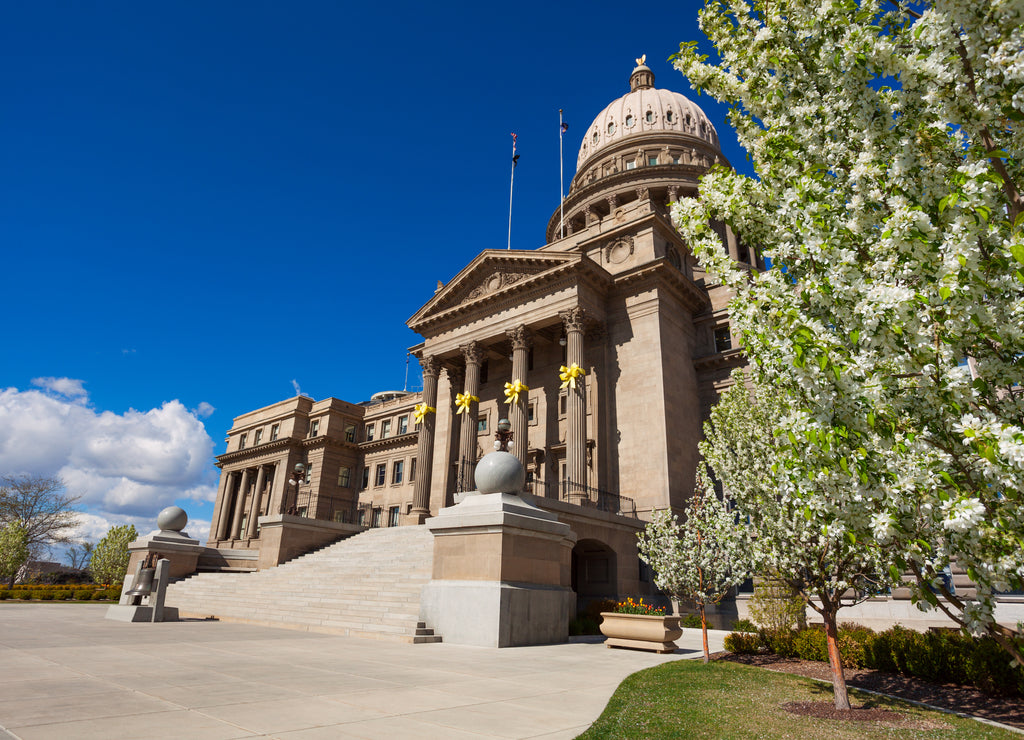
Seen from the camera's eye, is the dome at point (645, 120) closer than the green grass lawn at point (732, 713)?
No

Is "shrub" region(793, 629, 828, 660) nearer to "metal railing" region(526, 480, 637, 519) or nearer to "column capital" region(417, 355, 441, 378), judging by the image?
"metal railing" region(526, 480, 637, 519)

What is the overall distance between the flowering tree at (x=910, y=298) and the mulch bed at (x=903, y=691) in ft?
17.0

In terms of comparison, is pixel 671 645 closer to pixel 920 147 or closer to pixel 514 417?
pixel 920 147

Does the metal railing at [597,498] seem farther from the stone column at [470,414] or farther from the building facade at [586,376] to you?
the stone column at [470,414]

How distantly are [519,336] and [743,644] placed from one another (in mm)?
22639

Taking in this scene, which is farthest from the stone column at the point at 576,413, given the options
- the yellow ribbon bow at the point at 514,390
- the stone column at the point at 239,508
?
the stone column at the point at 239,508

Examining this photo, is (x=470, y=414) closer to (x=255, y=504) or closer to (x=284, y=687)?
(x=284, y=687)

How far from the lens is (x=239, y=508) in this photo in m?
63.8

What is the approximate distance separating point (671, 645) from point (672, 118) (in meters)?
65.0

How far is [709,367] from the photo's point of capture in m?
37.3

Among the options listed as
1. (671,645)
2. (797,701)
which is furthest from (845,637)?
(797,701)

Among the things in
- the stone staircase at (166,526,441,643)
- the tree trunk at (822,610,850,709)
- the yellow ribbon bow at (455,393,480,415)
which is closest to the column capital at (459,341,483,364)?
the yellow ribbon bow at (455,393,480,415)

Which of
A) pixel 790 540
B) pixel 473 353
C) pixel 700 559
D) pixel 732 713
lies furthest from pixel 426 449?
pixel 732 713

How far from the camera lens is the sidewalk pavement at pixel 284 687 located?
547 centimetres
